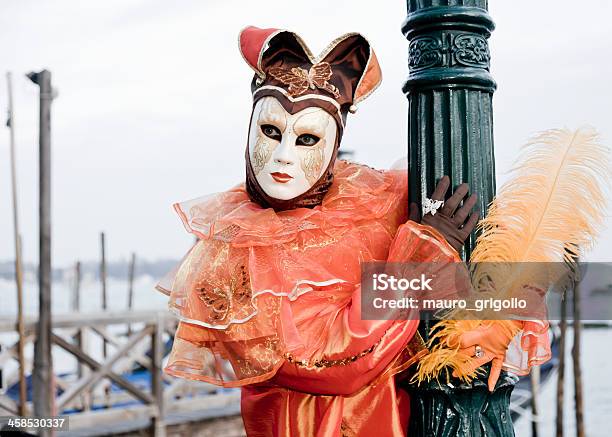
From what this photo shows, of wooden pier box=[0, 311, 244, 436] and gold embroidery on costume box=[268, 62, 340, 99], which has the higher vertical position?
gold embroidery on costume box=[268, 62, 340, 99]

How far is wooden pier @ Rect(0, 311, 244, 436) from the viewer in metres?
6.67

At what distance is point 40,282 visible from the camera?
7.02 meters

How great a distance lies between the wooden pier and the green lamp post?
5.50 metres

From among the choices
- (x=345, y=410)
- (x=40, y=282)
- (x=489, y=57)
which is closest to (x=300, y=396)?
(x=345, y=410)

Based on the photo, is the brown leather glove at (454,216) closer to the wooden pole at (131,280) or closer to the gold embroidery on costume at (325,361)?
the gold embroidery on costume at (325,361)

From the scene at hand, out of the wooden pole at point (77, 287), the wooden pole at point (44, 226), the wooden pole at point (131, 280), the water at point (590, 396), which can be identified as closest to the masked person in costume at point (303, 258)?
the wooden pole at point (44, 226)

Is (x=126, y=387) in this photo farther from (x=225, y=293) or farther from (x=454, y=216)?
(x=454, y=216)

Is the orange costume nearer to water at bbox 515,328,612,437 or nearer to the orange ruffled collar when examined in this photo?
the orange ruffled collar

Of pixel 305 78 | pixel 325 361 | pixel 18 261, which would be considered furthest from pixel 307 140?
pixel 18 261

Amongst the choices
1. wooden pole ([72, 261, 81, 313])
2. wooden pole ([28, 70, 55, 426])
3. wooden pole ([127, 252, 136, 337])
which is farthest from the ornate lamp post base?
wooden pole ([72, 261, 81, 313])

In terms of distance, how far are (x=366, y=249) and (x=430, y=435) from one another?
46 centimetres

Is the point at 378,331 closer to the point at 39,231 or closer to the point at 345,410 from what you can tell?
the point at 345,410

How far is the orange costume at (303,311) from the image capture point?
1.69m

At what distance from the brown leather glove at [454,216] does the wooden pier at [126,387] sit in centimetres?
555
